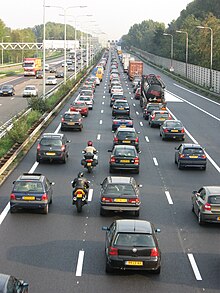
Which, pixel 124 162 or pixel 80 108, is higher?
pixel 80 108

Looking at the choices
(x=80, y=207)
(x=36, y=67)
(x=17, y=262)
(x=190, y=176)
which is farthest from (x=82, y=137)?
(x=36, y=67)

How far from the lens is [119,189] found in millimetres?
22172

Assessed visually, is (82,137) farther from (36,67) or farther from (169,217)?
(36,67)

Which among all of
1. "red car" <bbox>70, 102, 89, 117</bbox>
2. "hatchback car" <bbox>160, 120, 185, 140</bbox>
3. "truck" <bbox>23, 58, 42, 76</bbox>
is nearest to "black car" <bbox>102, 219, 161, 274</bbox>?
"hatchback car" <bbox>160, 120, 185, 140</bbox>

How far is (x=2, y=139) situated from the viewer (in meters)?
37.8

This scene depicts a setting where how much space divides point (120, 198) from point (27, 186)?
11.0 ft

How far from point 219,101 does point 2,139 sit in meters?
41.8

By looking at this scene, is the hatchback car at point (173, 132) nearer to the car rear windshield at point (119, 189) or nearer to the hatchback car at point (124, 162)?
the hatchback car at point (124, 162)

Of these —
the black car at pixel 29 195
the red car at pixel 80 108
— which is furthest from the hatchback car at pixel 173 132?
the black car at pixel 29 195

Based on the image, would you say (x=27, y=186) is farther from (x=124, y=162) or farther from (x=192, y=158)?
(x=192, y=158)

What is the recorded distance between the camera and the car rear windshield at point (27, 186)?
22.4 m

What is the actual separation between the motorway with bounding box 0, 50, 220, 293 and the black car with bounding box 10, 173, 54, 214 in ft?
1.29

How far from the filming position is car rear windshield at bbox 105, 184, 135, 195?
72.6 feet

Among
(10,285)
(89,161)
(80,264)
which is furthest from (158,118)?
(10,285)
